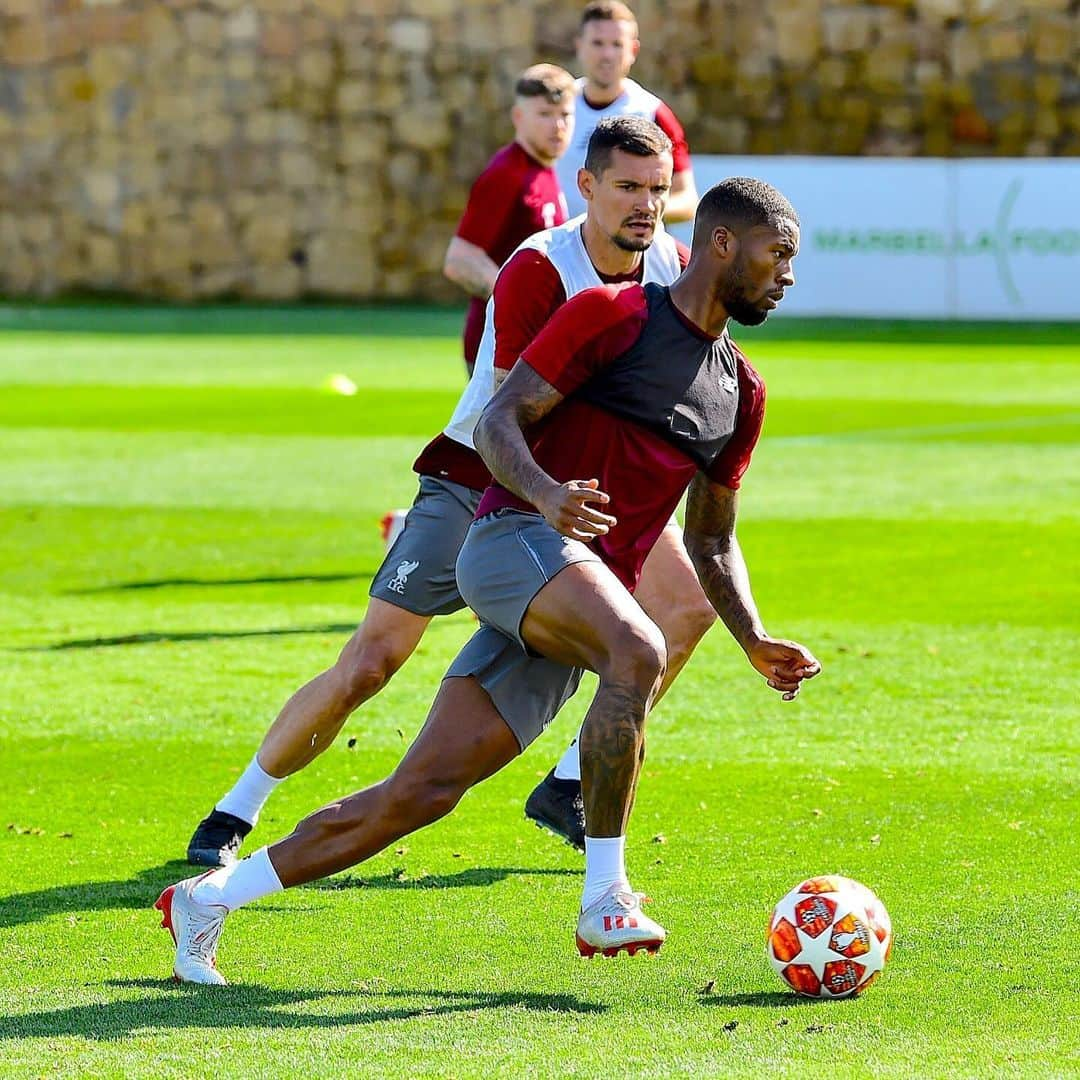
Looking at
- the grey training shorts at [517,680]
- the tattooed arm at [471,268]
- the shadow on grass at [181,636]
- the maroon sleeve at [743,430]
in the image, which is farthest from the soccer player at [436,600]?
the shadow on grass at [181,636]

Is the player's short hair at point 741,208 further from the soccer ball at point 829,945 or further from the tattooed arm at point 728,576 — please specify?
the soccer ball at point 829,945

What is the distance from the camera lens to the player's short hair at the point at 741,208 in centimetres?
504

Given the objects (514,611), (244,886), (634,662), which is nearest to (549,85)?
(514,611)

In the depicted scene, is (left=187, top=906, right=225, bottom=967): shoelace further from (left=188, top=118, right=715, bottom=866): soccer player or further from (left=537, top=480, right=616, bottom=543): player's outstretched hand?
(left=537, top=480, right=616, bottom=543): player's outstretched hand

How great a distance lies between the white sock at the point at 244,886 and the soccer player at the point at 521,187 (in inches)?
142

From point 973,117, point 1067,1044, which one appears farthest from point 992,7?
point 1067,1044

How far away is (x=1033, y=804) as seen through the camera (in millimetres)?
6676

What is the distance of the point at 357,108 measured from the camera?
112 feet

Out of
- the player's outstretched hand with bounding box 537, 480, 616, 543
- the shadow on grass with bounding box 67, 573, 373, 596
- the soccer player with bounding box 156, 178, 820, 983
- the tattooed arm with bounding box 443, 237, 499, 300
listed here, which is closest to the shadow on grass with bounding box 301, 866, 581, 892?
the soccer player with bounding box 156, 178, 820, 983

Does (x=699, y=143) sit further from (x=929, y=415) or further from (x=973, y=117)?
(x=929, y=415)

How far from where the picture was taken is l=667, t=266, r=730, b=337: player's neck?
16.8ft

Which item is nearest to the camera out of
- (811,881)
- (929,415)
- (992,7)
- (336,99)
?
(811,881)

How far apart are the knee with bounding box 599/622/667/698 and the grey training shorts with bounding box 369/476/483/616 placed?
1.31 m

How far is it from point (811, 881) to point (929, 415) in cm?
1307
